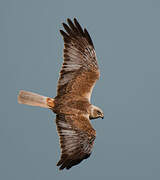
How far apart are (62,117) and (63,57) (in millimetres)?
1114

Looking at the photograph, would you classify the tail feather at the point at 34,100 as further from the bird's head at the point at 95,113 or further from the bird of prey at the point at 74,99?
the bird's head at the point at 95,113

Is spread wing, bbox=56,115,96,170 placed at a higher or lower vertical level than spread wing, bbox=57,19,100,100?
lower

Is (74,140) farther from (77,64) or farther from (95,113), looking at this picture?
(77,64)

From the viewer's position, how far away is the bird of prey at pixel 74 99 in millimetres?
7199

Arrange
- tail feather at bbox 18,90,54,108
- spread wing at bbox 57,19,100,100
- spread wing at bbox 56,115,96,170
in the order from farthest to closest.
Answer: spread wing at bbox 57,19,100,100 < tail feather at bbox 18,90,54,108 < spread wing at bbox 56,115,96,170

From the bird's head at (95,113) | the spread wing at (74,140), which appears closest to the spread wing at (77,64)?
the bird's head at (95,113)

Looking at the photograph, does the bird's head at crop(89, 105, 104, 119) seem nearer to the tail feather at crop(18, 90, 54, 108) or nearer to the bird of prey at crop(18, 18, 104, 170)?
the bird of prey at crop(18, 18, 104, 170)

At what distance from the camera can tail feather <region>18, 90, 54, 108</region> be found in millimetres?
7377

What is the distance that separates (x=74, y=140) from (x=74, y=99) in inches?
30.4

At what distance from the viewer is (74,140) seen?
284 inches

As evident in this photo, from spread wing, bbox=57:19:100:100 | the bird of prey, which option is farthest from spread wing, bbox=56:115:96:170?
spread wing, bbox=57:19:100:100

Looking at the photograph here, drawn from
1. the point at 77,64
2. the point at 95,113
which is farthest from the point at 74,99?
the point at 77,64

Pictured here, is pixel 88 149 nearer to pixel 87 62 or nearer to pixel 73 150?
pixel 73 150

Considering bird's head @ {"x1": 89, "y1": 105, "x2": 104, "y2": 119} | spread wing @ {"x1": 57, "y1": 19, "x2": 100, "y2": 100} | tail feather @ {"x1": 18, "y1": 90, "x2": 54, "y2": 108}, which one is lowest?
bird's head @ {"x1": 89, "y1": 105, "x2": 104, "y2": 119}
